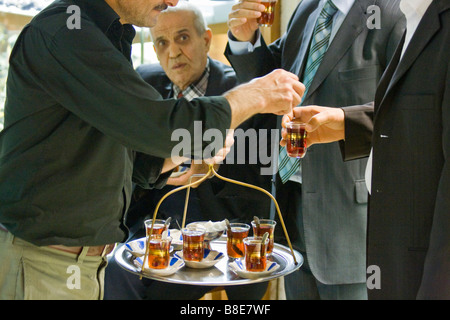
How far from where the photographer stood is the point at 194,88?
10.9 ft

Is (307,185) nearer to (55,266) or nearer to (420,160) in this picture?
(420,160)

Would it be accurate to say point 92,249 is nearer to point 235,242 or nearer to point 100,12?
point 235,242

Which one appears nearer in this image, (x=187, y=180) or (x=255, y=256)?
(x=255, y=256)

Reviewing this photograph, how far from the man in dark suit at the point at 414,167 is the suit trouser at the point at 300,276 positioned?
67 cm

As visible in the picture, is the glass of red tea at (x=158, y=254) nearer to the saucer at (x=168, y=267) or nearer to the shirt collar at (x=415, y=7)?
the saucer at (x=168, y=267)

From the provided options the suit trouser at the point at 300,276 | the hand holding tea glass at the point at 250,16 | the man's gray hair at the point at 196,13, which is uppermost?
the man's gray hair at the point at 196,13

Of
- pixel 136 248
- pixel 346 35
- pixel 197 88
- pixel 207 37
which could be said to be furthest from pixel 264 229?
pixel 207 37

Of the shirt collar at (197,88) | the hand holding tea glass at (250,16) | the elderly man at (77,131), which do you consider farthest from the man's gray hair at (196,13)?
the elderly man at (77,131)

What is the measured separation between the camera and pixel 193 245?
73.2 inches

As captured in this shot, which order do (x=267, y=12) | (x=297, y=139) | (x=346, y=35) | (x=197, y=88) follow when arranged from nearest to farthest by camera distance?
(x=297, y=139)
(x=346, y=35)
(x=267, y=12)
(x=197, y=88)

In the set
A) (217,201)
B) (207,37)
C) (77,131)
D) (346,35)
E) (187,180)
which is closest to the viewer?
(77,131)

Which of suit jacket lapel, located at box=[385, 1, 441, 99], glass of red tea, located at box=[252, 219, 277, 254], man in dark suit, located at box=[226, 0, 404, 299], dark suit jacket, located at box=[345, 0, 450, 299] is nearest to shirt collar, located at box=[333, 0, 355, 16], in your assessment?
man in dark suit, located at box=[226, 0, 404, 299]

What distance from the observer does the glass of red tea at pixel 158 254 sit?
70.8 inches

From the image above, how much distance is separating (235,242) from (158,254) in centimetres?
32
